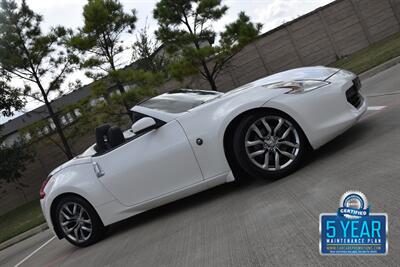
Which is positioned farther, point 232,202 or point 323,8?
point 323,8

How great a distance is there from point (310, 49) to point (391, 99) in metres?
17.7

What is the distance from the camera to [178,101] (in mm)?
5578

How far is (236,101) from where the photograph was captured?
4906 millimetres

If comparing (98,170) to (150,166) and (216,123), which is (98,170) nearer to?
(150,166)

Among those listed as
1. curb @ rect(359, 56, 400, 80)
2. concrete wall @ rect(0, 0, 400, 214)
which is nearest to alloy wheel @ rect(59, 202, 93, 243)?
curb @ rect(359, 56, 400, 80)

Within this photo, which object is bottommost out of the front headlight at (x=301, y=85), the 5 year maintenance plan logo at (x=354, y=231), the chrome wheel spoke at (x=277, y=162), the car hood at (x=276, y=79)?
the 5 year maintenance plan logo at (x=354, y=231)

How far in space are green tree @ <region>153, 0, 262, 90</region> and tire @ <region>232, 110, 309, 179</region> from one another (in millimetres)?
16936

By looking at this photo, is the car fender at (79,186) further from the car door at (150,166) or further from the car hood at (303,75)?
the car hood at (303,75)

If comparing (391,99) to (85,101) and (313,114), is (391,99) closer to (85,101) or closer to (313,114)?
(313,114)

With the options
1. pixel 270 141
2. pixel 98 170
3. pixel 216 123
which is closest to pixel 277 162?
pixel 270 141

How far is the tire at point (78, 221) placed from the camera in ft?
18.7

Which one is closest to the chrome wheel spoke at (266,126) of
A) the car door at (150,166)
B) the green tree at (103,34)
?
the car door at (150,166)

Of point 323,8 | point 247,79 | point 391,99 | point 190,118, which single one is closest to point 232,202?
point 190,118

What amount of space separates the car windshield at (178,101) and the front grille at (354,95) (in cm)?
160
